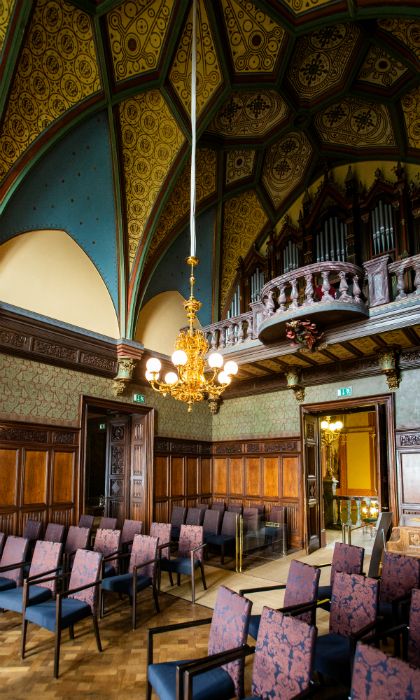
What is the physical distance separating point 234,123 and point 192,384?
5795 millimetres

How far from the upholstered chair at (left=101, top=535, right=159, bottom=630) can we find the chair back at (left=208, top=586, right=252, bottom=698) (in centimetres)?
194

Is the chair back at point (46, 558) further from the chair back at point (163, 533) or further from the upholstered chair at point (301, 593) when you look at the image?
the upholstered chair at point (301, 593)

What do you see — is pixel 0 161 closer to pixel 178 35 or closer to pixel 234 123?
pixel 178 35

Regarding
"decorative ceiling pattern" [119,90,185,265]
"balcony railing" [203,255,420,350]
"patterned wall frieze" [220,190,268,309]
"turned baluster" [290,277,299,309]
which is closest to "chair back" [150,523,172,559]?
"balcony railing" [203,255,420,350]

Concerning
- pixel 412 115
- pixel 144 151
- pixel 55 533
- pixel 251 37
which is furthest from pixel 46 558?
pixel 412 115

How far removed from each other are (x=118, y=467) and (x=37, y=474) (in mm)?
2705

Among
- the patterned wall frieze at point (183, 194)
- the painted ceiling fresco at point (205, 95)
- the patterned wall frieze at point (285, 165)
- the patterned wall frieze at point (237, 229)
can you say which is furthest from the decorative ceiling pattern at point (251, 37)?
the patterned wall frieze at point (237, 229)

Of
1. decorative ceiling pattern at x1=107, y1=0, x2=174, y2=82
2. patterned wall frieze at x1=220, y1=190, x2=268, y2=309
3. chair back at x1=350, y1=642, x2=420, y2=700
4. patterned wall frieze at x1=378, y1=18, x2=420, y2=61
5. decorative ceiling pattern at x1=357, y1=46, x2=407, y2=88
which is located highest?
decorative ceiling pattern at x1=357, y1=46, x2=407, y2=88

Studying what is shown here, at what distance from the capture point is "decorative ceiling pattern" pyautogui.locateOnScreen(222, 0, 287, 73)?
22.0 ft

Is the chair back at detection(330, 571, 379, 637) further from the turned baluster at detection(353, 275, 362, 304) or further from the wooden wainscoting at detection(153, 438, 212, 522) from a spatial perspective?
the wooden wainscoting at detection(153, 438, 212, 522)

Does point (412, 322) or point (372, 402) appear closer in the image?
point (412, 322)

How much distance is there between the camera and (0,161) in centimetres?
670

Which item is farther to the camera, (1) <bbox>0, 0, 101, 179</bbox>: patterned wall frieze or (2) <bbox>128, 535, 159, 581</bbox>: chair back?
(1) <bbox>0, 0, 101, 179</bbox>: patterned wall frieze

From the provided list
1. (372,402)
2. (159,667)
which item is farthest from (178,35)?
(159,667)
